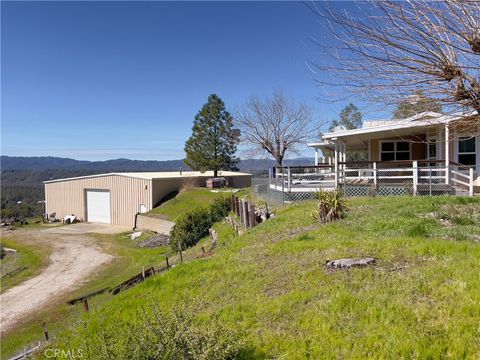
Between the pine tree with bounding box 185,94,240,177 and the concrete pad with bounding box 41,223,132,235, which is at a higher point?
the pine tree with bounding box 185,94,240,177

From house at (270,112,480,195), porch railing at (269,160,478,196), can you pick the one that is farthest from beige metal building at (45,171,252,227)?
porch railing at (269,160,478,196)

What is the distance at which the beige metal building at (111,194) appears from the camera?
107 ft

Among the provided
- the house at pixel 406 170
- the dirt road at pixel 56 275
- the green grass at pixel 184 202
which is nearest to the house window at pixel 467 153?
the house at pixel 406 170

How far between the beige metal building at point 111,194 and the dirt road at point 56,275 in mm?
4472

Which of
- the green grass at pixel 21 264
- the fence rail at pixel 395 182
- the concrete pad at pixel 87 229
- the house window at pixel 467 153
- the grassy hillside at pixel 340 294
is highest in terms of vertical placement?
the house window at pixel 467 153

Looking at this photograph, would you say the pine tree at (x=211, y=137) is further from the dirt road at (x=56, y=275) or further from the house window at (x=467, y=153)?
the house window at (x=467, y=153)

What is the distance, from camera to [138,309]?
243 inches

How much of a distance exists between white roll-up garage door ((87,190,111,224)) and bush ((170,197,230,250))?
653 inches

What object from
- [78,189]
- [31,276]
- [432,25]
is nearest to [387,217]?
[432,25]

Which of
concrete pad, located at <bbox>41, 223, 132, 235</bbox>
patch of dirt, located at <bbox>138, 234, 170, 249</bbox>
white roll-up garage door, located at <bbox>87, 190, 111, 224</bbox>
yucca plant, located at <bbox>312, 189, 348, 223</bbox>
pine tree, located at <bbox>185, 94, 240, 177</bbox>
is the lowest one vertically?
concrete pad, located at <bbox>41, 223, 132, 235</bbox>

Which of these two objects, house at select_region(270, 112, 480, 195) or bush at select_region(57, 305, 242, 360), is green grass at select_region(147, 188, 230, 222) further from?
bush at select_region(57, 305, 242, 360)

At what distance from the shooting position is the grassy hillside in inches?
149

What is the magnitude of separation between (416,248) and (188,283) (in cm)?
407

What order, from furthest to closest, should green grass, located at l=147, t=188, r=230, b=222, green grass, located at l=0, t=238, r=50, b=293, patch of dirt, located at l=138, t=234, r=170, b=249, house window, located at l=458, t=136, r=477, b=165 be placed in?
green grass, located at l=147, t=188, r=230, b=222 < patch of dirt, located at l=138, t=234, r=170, b=249 < green grass, located at l=0, t=238, r=50, b=293 < house window, located at l=458, t=136, r=477, b=165
